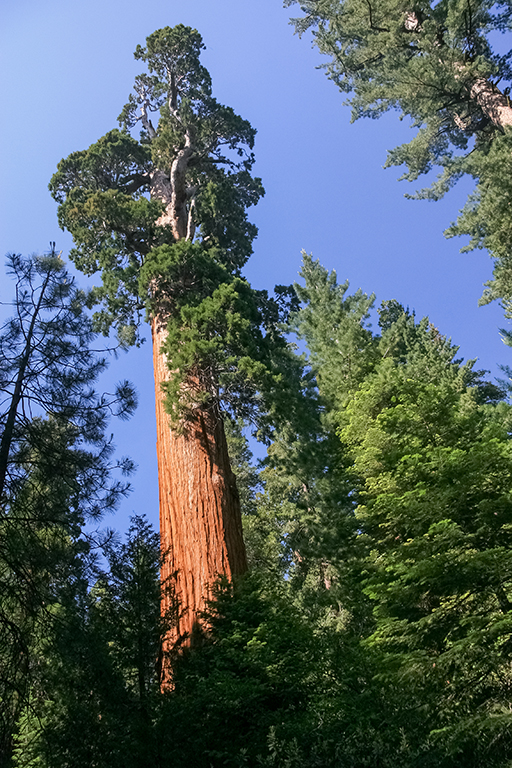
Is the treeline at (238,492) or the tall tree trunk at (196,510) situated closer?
the treeline at (238,492)

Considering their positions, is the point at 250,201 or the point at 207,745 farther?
the point at 250,201

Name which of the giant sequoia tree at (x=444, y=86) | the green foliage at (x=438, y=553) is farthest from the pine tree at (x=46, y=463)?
the giant sequoia tree at (x=444, y=86)

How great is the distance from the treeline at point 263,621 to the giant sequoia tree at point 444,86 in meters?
3.92

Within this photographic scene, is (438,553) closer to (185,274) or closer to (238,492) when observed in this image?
(238,492)

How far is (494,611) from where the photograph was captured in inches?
279

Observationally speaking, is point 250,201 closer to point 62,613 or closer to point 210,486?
point 210,486

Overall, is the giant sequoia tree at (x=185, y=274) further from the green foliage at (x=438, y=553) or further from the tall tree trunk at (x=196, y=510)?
the green foliage at (x=438, y=553)

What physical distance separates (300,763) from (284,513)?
33.5 feet

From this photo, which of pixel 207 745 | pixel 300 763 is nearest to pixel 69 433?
pixel 207 745

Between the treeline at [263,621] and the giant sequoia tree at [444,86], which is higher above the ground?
the giant sequoia tree at [444,86]

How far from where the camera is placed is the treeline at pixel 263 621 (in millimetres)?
4766

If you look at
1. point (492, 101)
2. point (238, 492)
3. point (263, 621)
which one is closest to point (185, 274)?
point (238, 492)

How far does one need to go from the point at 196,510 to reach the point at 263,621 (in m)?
2.17

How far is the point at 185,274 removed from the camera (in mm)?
10289
